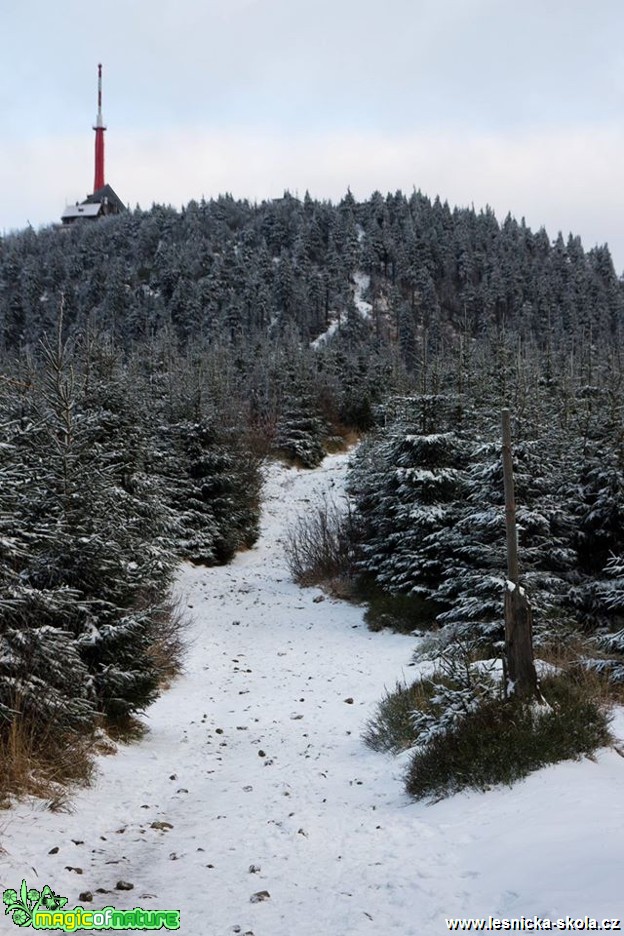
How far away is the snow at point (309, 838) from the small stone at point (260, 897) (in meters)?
0.04

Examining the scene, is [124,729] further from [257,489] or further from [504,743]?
[257,489]

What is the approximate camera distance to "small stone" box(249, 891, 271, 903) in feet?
14.6

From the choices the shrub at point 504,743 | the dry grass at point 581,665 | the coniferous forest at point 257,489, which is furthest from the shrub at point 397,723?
the coniferous forest at point 257,489

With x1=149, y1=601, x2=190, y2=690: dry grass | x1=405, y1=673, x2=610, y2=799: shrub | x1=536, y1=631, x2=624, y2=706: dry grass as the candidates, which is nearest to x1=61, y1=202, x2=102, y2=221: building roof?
x1=149, y1=601, x2=190, y2=690: dry grass

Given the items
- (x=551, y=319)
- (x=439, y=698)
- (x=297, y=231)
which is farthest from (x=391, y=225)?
(x=439, y=698)

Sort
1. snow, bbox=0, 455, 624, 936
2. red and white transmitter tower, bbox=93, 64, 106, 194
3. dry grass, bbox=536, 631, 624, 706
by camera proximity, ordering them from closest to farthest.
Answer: snow, bbox=0, 455, 624, 936, dry grass, bbox=536, 631, 624, 706, red and white transmitter tower, bbox=93, 64, 106, 194

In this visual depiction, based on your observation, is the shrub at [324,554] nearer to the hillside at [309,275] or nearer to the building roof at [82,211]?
the hillside at [309,275]

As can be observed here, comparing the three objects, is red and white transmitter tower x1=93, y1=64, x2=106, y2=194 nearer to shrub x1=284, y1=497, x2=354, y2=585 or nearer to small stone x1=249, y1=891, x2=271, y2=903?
shrub x1=284, y1=497, x2=354, y2=585

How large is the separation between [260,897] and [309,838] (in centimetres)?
134

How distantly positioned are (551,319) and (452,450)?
82.6 metres

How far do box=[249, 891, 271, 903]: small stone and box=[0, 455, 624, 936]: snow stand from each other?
0.04 m

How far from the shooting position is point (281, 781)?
7742mm

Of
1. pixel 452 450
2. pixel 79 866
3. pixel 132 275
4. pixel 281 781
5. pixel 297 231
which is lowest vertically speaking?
pixel 281 781

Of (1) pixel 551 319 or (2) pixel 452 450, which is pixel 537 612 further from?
(1) pixel 551 319
